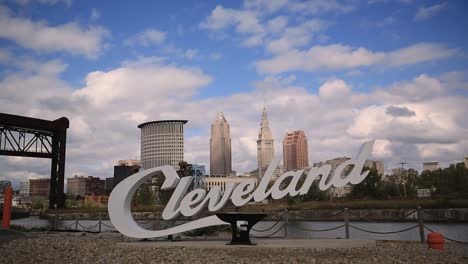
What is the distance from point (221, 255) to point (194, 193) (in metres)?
4.25

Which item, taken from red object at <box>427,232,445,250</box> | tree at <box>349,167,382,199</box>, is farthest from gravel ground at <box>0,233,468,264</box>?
tree at <box>349,167,382,199</box>

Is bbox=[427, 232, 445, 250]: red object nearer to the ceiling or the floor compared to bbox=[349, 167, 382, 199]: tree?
nearer to the floor

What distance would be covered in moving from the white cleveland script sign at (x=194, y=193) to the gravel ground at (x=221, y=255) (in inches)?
62.9

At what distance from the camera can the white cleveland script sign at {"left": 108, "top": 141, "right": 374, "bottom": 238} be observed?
53.0 feet

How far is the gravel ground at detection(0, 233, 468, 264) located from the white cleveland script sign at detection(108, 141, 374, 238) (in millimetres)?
1598

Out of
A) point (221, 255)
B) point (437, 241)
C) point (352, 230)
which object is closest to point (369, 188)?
point (352, 230)

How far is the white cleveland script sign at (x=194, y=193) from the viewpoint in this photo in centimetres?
1616

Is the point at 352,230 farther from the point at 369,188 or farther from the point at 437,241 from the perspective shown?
the point at 369,188

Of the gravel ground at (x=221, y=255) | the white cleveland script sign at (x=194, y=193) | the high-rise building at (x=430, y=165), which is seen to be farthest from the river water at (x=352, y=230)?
the high-rise building at (x=430, y=165)

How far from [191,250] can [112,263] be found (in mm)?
3362

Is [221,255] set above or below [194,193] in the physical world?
below

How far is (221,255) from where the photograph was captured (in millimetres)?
12805

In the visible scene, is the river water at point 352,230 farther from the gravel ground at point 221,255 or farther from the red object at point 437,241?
the red object at point 437,241

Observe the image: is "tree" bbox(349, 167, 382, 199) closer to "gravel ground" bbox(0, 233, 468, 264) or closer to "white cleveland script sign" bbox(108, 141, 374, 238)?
"white cleveland script sign" bbox(108, 141, 374, 238)
